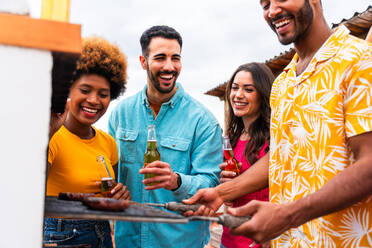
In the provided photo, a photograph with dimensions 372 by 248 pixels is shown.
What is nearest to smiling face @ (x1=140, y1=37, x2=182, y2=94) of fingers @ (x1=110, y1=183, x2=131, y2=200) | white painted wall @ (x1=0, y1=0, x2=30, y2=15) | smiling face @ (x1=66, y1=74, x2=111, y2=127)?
smiling face @ (x1=66, y1=74, x2=111, y2=127)

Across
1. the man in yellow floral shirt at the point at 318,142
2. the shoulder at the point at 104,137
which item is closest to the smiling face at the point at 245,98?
the shoulder at the point at 104,137

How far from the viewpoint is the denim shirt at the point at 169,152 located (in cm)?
321

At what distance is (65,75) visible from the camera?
4.72 ft

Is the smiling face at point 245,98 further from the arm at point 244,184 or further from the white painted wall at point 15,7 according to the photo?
the white painted wall at point 15,7

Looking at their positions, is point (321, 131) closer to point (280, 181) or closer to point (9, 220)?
point (280, 181)

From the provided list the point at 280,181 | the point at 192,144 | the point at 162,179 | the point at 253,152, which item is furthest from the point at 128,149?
the point at 280,181

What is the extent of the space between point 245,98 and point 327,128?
7.28 feet

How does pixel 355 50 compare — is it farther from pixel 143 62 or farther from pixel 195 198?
pixel 143 62

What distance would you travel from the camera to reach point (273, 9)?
7.34 ft

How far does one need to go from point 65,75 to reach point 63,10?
270mm

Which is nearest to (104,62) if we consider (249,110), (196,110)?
(196,110)

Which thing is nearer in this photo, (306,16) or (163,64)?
(306,16)

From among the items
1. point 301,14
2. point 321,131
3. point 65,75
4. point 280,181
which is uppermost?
point 301,14

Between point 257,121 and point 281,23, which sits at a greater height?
point 281,23
